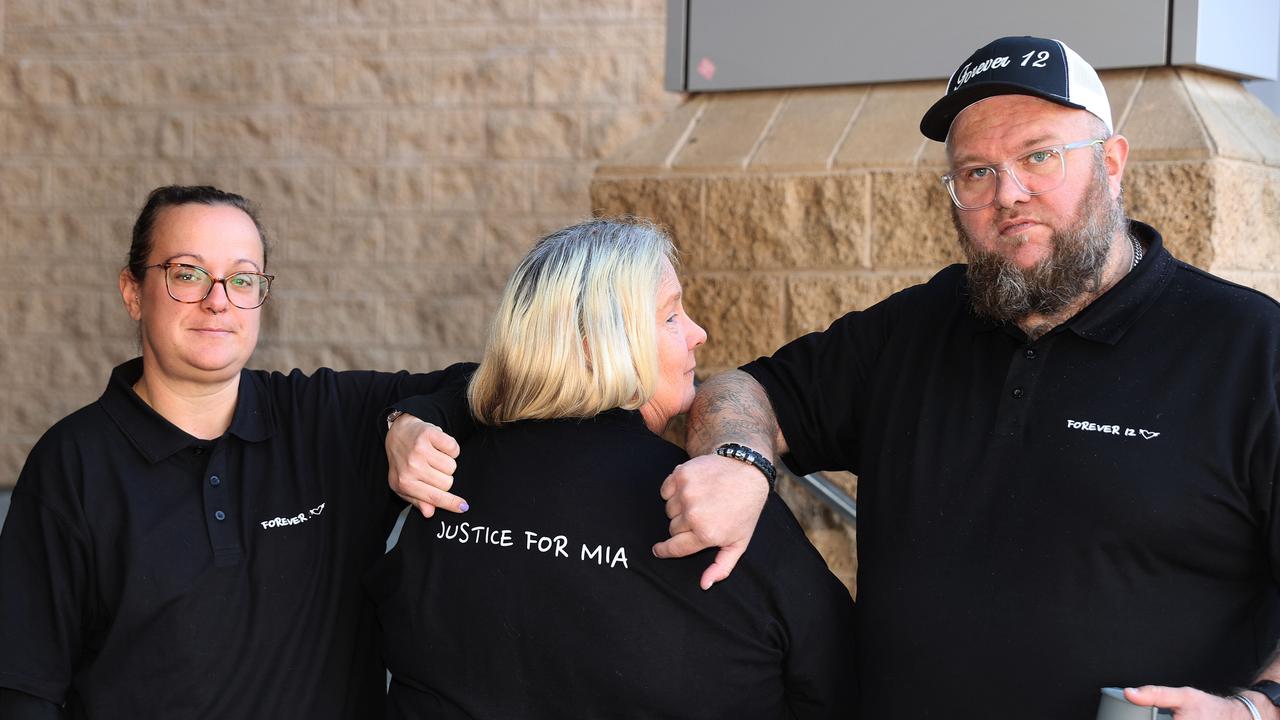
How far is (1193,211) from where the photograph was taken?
3.34 m

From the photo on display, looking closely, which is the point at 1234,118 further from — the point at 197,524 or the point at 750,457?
the point at 197,524

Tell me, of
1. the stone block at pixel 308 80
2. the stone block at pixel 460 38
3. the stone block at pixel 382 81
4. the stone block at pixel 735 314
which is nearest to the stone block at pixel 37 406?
the stone block at pixel 308 80

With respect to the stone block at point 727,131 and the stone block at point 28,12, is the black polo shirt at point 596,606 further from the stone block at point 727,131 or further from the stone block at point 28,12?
the stone block at point 28,12

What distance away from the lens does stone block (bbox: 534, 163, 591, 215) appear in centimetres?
501

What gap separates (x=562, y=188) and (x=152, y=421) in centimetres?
291

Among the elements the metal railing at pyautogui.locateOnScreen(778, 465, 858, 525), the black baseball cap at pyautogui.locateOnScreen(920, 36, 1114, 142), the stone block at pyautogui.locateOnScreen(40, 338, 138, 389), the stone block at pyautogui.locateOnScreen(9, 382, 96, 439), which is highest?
the black baseball cap at pyautogui.locateOnScreen(920, 36, 1114, 142)

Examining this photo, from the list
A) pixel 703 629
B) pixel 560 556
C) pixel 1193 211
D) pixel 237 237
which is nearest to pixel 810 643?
pixel 703 629

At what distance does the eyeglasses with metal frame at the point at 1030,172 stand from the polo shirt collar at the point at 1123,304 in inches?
7.8

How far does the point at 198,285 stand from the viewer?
2355 millimetres

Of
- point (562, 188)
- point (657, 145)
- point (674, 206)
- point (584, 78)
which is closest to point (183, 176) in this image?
point (562, 188)

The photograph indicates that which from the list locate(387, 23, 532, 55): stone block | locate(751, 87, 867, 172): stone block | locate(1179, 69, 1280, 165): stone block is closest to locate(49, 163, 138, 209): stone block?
locate(387, 23, 532, 55): stone block

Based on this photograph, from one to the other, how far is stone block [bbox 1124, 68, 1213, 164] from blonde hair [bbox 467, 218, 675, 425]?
187 cm

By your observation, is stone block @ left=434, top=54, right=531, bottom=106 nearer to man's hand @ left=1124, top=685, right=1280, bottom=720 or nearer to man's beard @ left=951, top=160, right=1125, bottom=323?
man's beard @ left=951, top=160, right=1125, bottom=323

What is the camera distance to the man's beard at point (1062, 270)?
218cm
